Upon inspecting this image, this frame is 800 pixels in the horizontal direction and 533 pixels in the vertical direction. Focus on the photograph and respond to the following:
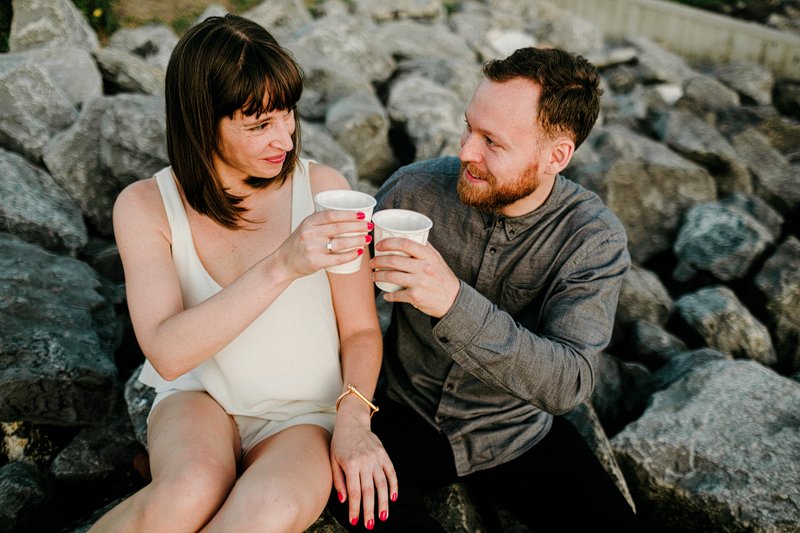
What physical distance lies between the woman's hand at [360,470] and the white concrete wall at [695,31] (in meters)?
11.9

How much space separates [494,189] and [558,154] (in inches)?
12.6

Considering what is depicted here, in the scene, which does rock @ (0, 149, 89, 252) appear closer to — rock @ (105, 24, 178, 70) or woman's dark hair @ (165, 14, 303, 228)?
woman's dark hair @ (165, 14, 303, 228)

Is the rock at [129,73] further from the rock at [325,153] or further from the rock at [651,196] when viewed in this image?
the rock at [651,196]

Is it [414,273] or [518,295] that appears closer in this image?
[414,273]


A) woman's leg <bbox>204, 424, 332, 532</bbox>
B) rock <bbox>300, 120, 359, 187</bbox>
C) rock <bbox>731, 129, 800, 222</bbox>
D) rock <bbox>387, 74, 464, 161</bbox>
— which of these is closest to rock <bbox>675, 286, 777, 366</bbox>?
rock <bbox>387, 74, 464, 161</bbox>

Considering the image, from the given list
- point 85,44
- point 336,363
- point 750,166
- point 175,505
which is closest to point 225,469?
point 175,505

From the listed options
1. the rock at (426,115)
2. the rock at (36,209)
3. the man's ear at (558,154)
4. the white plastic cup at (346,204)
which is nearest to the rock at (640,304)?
the rock at (426,115)

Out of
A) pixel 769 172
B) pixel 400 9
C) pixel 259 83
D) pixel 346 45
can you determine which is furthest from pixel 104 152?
pixel 400 9

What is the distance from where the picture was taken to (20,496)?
9.32 feet

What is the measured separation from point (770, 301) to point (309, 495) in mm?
4431

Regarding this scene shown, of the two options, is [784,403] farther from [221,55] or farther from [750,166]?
[750,166]

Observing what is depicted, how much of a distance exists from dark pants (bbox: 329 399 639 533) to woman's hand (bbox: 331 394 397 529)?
0.20 m

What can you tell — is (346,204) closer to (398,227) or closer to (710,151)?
(398,227)

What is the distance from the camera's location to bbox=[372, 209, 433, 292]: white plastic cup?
2012mm
